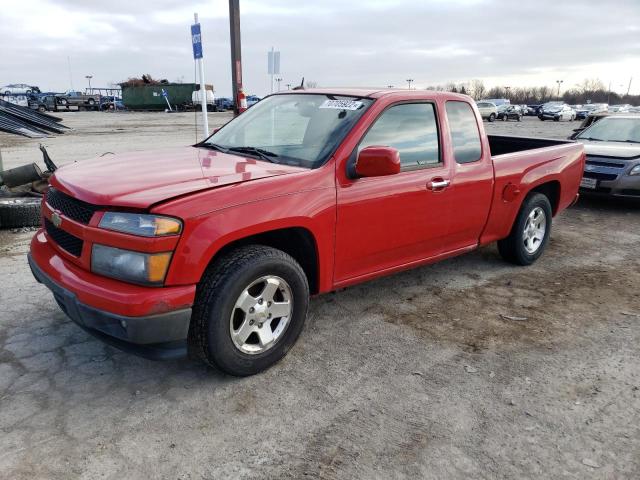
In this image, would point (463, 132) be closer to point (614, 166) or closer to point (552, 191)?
point (552, 191)

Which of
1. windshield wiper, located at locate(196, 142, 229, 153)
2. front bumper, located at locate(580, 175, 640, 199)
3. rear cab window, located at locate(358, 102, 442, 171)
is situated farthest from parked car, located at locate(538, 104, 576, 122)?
windshield wiper, located at locate(196, 142, 229, 153)

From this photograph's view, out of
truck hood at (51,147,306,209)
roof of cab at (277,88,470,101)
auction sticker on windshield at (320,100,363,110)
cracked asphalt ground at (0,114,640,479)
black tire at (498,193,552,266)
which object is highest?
roof of cab at (277,88,470,101)

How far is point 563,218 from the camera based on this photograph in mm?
7828

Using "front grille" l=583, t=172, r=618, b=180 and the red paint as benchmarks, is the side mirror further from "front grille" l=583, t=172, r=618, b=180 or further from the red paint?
"front grille" l=583, t=172, r=618, b=180

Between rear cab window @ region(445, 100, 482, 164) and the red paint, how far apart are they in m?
0.08

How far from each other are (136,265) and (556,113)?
49144mm

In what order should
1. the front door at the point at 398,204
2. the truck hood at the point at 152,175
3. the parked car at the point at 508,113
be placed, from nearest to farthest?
1. the truck hood at the point at 152,175
2. the front door at the point at 398,204
3. the parked car at the point at 508,113

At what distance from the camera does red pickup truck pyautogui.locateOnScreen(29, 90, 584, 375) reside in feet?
8.87

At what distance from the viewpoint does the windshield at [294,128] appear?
355cm

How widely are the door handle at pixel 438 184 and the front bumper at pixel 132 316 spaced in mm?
2064

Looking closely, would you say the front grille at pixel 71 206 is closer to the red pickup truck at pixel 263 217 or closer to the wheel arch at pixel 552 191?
the red pickup truck at pixel 263 217

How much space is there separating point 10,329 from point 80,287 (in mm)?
1403

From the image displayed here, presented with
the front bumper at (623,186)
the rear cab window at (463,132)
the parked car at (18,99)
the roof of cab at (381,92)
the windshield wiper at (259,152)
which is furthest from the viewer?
the parked car at (18,99)

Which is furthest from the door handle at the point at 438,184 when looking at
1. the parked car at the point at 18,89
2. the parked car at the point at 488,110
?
the parked car at the point at 18,89
